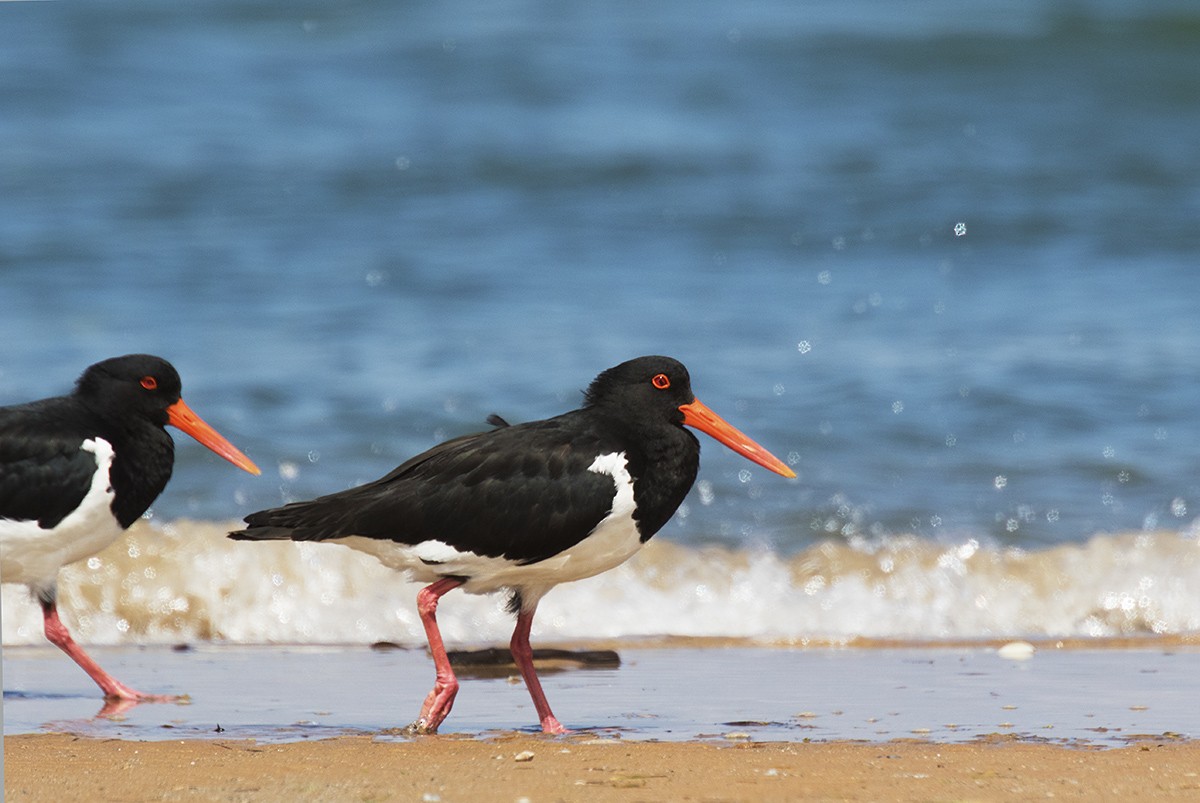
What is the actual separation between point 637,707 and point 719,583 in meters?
2.26

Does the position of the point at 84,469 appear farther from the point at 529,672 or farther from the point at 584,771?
the point at 584,771

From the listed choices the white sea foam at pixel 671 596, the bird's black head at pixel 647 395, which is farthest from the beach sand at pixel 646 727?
the bird's black head at pixel 647 395

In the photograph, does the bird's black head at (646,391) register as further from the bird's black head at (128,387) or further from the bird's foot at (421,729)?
the bird's black head at (128,387)

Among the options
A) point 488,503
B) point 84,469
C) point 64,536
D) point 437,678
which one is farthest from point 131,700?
point 488,503

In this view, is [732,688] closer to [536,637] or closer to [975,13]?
[536,637]

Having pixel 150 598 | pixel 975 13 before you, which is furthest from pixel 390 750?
pixel 975 13

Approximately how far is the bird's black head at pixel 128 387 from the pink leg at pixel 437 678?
1.56m

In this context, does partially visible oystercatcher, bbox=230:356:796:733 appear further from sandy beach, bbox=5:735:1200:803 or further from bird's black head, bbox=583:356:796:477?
sandy beach, bbox=5:735:1200:803

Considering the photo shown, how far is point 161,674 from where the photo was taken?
6.41 meters

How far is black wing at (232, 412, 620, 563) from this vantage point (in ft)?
17.0

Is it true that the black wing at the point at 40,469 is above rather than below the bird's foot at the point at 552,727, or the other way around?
above

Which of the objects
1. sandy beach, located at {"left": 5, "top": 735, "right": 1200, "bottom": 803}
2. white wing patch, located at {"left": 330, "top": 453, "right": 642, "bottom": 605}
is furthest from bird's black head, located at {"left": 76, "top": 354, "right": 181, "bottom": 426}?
sandy beach, located at {"left": 5, "top": 735, "right": 1200, "bottom": 803}

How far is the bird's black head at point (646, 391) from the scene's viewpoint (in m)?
5.57

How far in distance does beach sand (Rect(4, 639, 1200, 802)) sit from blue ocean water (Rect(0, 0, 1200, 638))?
2.02m
